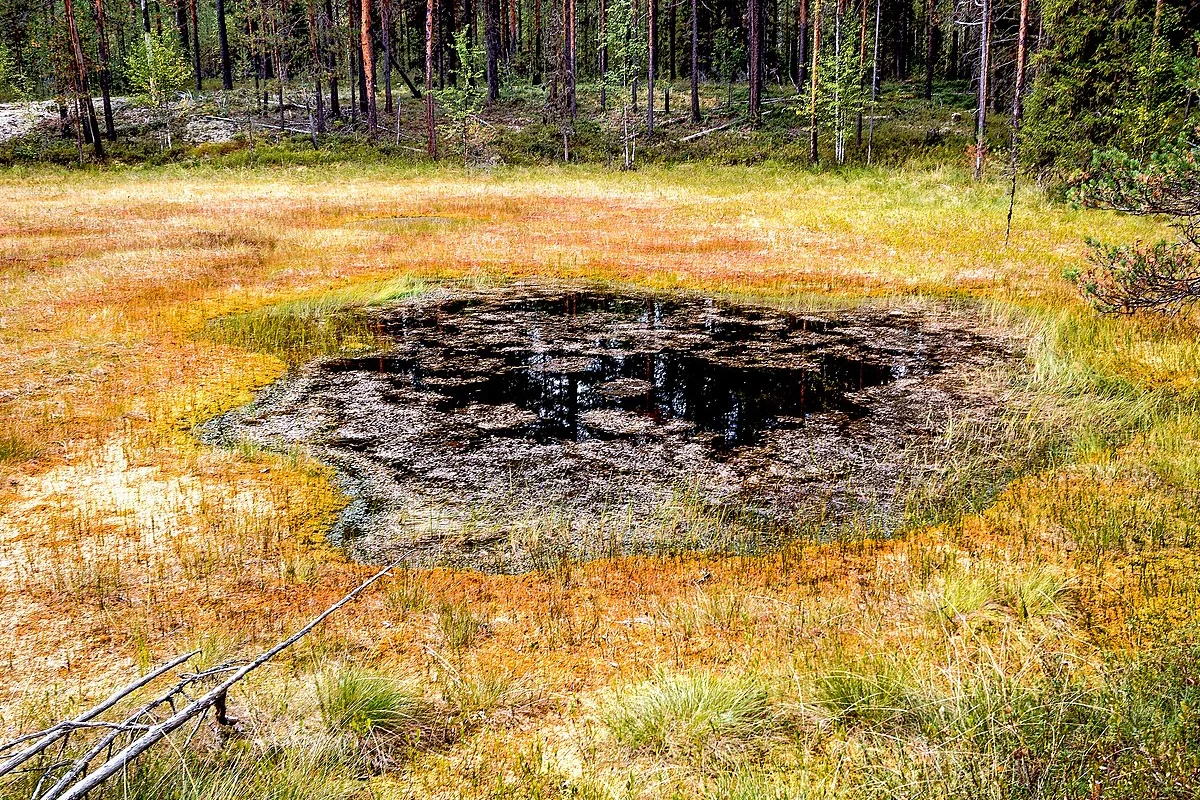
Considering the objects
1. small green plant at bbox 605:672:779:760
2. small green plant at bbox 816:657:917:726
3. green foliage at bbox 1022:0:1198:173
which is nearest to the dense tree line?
green foliage at bbox 1022:0:1198:173

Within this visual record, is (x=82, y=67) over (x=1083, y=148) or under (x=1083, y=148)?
over

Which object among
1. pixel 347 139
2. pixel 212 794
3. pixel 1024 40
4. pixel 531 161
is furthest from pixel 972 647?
pixel 347 139

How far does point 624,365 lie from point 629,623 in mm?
4998

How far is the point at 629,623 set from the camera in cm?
414

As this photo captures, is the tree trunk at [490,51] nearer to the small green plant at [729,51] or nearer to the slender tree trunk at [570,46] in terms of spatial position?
the slender tree trunk at [570,46]

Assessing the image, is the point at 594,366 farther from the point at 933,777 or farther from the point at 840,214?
the point at 840,214

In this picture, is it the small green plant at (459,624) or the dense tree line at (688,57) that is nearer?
the small green plant at (459,624)

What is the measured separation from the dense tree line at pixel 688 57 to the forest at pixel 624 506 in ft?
1.25

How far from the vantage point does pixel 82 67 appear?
1451 inches

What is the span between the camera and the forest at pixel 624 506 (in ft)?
9.86

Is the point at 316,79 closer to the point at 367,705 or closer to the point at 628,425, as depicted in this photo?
the point at 628,425

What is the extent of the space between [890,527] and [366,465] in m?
3.88

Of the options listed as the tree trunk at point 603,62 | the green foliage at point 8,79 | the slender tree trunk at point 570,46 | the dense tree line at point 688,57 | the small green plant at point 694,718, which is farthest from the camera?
the green foliage at point 8,79

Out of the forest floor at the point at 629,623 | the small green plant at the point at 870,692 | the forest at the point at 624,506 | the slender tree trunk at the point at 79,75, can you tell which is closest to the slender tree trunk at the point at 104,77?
the slender tree trunk at the point at 79,75
